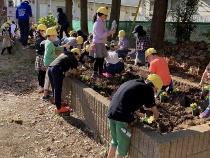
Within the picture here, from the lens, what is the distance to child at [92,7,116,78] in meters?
7.69

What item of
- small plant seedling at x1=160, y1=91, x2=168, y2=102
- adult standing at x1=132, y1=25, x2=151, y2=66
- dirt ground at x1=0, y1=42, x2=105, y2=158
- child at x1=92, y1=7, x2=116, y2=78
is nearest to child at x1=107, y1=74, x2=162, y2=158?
dirt ground at x1=0, y1=42, x2=105, y2=158

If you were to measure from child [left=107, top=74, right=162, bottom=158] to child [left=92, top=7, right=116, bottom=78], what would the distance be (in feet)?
10.3

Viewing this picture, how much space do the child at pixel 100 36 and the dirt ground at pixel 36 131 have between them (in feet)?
4.65

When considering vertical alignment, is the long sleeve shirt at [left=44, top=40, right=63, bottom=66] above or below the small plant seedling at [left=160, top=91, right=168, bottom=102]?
above

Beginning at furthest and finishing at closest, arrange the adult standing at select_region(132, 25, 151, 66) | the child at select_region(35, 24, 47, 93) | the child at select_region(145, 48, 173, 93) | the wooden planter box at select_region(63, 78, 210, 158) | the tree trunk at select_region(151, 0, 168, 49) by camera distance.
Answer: the tree trunk at select_region(151, 0, 168, 49)
the adult standing at select_region(132, 25, 151, 66)
the child at select_region(35, 24, 47, 93)
the child at select_region(145, 48, 173, 93)
the wooden planter box at select_region(63, 78, 210, 158)

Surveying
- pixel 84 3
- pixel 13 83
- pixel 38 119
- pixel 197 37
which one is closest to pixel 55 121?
pixel 38 119

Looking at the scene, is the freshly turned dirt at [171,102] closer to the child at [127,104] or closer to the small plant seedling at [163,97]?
the small plant seedling at [163,97]

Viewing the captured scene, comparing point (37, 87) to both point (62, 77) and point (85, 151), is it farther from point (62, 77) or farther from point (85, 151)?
point (85, 151)

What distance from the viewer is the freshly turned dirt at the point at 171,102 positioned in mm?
5452

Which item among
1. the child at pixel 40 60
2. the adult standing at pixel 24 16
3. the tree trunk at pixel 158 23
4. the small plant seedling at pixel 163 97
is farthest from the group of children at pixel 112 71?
the adult standing at pixel 24 16

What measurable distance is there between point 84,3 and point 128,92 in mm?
13263

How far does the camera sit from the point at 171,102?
665 centimetres

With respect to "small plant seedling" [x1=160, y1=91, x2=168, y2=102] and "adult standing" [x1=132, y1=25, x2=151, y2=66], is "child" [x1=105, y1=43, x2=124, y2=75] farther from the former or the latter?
"small plant seedling" [x1=160, y1=91, x2=168, y2=102]

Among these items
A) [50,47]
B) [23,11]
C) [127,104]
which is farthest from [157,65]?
[23,11]
